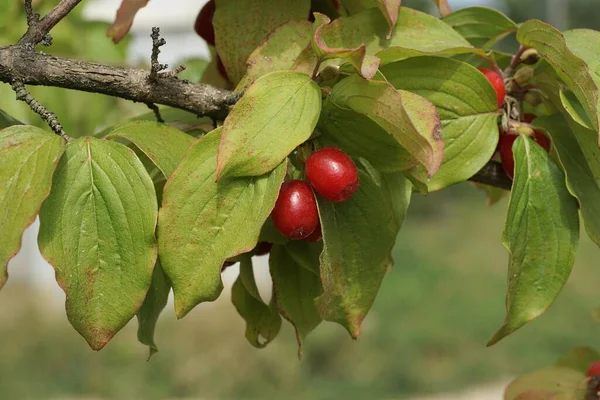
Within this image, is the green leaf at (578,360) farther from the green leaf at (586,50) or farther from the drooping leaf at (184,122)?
the drooping leaf at (184,122)

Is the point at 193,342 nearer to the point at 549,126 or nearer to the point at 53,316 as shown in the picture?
the point at 53,316

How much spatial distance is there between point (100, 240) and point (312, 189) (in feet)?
0.49

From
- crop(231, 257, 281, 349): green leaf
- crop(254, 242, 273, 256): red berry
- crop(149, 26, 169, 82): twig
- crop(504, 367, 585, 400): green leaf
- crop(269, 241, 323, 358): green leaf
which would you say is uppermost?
crop(149, 26, 169, 82): twig

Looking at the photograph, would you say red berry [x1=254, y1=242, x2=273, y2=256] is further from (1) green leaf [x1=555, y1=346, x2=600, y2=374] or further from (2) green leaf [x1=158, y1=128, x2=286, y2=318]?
(1) green leaf [x1=555, y1=346, x2=600, y2=374]

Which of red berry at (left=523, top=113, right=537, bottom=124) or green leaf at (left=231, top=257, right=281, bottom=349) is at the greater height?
red berry at (left=523, top=113, right=537, bottom=124)

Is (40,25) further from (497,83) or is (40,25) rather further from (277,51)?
(497,83)

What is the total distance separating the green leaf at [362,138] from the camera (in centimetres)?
55

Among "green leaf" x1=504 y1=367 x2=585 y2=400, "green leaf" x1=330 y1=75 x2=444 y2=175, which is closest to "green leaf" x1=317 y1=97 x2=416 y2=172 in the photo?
"green leaf" x1=330 y1=75 x2=444 y2=175

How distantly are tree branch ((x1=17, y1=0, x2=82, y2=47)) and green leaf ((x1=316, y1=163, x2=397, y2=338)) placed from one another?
0.24 metres

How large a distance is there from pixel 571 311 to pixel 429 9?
16.8 ft

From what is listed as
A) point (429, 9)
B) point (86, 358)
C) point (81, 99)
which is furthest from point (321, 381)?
Result: point (429, 9)

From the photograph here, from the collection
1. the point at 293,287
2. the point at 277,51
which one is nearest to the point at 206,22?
the point at 277,51

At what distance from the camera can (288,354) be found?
13.1ft

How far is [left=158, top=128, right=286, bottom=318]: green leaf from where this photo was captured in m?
0.53
